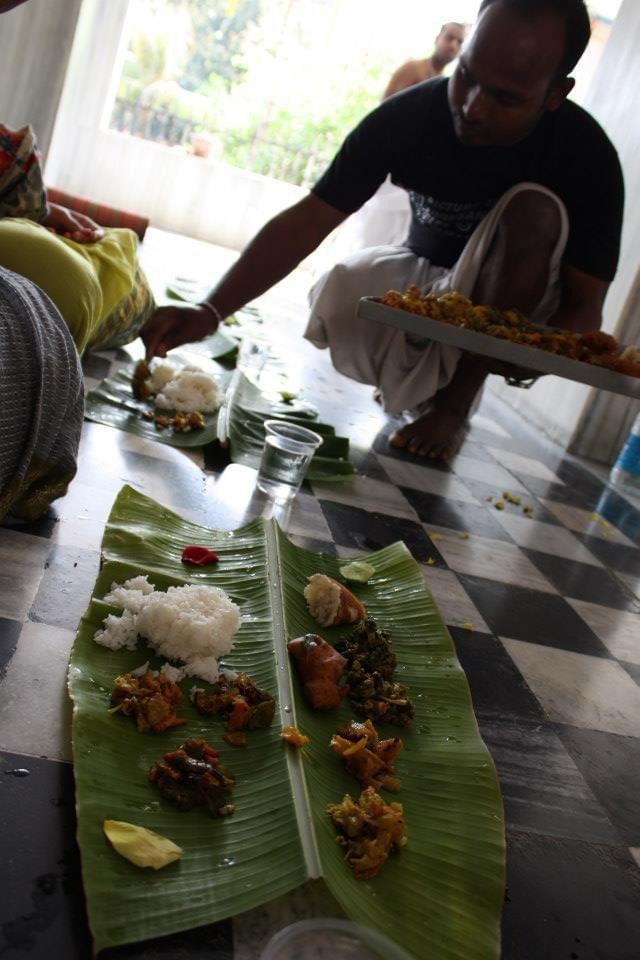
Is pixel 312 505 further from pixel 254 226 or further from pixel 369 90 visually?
pixel 369 90

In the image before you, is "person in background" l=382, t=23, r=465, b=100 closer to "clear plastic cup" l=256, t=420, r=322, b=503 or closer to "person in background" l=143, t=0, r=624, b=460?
"person in background" l=143, t=0, r=624, b=460

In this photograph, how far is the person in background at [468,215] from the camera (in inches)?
80.7

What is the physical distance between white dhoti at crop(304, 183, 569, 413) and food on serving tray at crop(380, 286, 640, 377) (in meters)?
0.36

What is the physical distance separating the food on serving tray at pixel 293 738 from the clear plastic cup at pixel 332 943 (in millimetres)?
216

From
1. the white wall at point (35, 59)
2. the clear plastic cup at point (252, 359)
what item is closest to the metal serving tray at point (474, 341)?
the clear plastic cup at point (252, 359)

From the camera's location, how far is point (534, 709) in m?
1.33

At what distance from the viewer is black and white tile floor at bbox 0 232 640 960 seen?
80cm

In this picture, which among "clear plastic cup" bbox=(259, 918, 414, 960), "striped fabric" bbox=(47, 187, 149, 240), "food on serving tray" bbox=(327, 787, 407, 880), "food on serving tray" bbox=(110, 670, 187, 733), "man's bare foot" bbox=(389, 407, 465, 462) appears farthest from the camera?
"striped fabric" bbox=(47, 187, 149, 240)

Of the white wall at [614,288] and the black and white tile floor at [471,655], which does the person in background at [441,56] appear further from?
the black and white tile floor at [471,655]

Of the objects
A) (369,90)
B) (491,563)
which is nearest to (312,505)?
(491,563)

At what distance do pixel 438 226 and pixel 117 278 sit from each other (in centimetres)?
99

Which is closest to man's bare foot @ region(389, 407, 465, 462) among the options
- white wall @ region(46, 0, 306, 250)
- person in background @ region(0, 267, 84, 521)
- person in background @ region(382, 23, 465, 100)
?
person in background @ region(0, 267, 84, 521)

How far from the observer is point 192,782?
0.85 metres

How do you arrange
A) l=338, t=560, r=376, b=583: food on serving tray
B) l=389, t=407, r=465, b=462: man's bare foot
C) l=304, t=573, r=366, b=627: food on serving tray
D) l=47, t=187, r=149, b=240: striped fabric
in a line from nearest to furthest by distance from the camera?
l=304, t=573, r=366, b=627: food on serving tray → l=338, t=560, r=376, b=583: food on serving tray → l=389, t=407, r=465, b=462: man's bare foot → l=47, t=187, r=149, b=240: striped fabric
